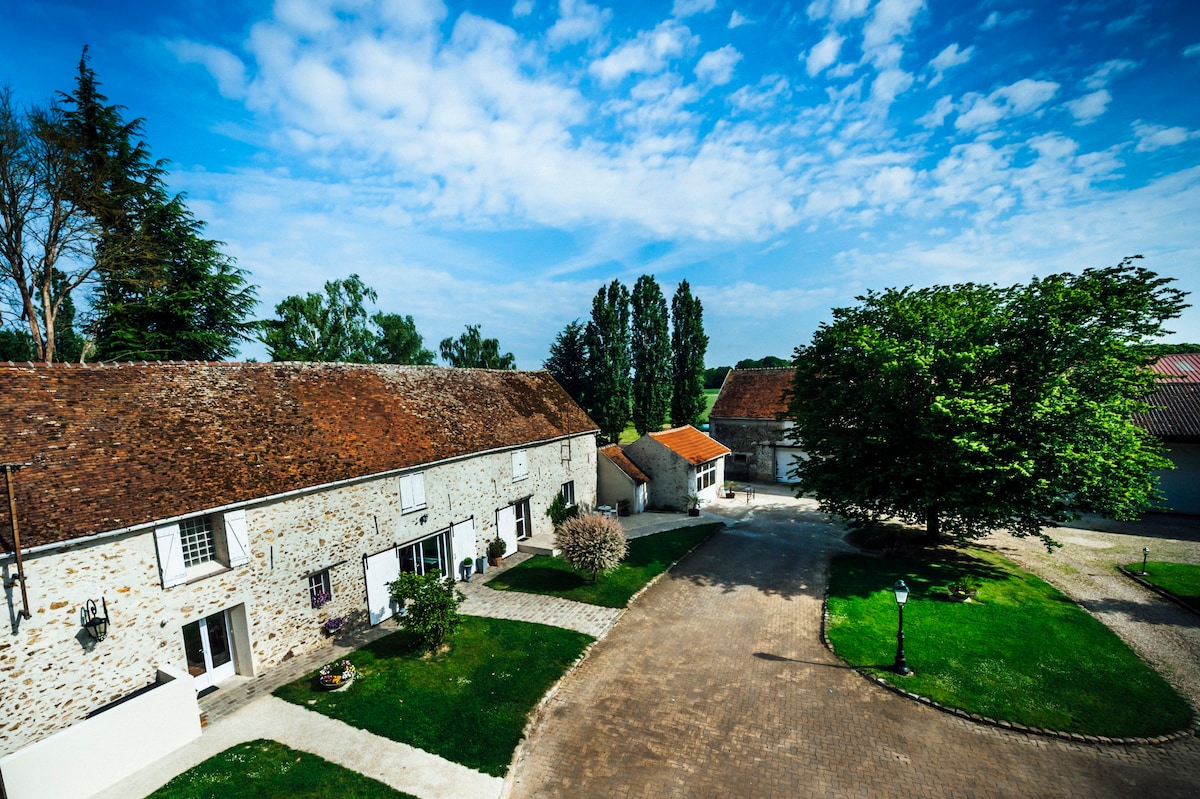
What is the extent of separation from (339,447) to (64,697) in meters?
7.28

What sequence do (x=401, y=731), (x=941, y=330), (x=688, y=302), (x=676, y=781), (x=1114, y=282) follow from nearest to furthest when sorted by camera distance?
(x=676, y=781) → (x=401, y=731) → (x=1114, y=282) → (x=941, y=330) → (x=688, y=302)

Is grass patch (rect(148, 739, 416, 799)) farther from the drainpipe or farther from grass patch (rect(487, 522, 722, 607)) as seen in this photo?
grass patch (rect(487, 522, 722, 607))

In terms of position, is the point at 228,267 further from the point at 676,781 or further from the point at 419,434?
the point at 676,781

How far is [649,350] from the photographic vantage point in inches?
1577

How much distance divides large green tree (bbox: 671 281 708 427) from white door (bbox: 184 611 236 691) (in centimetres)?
3338

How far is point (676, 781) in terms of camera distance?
28.7 feet

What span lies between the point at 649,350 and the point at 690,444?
12866 millimetres

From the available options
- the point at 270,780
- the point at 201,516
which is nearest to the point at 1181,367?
the point at 270,780

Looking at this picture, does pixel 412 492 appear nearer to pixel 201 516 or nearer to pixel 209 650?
pixel 201 516

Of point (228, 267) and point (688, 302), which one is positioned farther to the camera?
point (688, 302)

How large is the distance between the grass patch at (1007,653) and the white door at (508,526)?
12.7 meters

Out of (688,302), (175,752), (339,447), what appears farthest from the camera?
(688,302)

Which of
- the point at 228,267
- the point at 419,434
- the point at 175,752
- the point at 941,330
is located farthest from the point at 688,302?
the point at 175,752

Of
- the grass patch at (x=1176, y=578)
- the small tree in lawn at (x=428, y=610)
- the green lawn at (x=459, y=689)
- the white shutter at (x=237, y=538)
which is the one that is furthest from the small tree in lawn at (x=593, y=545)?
the grass patch at (x=1176, y=578)
